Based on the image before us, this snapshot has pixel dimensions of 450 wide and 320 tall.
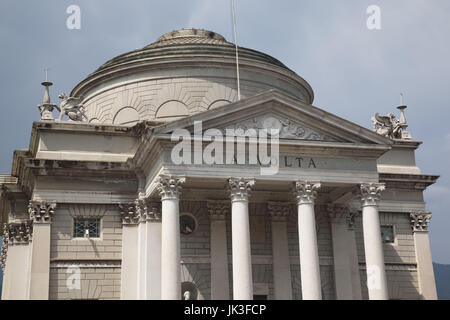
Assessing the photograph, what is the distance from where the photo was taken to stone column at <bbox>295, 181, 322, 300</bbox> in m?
28.3

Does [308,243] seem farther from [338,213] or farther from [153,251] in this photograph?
[153,251]

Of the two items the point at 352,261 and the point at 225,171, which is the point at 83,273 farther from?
the point at 352,261

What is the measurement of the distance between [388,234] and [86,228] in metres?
15.7

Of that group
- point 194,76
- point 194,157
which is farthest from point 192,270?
point 194,76

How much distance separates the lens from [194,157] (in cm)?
2866

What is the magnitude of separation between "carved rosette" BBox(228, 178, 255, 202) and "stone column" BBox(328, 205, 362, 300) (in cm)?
657

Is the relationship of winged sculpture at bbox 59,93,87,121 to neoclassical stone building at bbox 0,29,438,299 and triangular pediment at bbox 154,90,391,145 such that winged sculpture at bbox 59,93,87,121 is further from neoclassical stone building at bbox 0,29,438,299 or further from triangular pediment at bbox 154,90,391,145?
triangular pediment at bbox 154,90,391,145

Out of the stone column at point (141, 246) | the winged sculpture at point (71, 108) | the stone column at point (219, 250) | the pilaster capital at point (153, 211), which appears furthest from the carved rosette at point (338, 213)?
the winged sculpture at point (71, 108)

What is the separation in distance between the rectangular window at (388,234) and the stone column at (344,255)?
2299mm

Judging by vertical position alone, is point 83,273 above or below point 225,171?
below

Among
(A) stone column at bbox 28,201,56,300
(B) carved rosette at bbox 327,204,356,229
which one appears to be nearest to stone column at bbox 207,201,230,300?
(B) carved rosette at bbox 327,204,356,229
